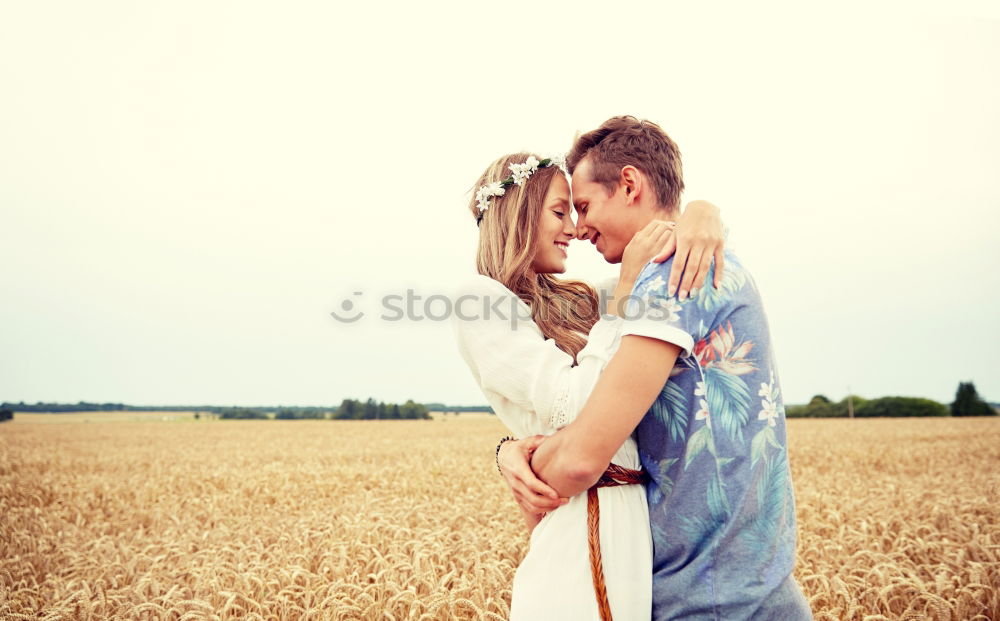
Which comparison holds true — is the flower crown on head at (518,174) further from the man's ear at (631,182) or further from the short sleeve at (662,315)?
the short sleeve at (662,315)

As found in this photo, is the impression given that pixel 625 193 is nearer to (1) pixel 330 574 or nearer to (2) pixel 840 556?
(1) pixel 330 574

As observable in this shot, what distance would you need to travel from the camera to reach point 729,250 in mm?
1869

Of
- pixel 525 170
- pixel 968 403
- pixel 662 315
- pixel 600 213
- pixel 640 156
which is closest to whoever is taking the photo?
pixel 662 315

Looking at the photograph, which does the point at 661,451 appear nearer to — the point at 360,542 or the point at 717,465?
the point at 717,465

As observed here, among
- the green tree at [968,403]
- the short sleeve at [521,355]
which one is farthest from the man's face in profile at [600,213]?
the green tree at [968,403]

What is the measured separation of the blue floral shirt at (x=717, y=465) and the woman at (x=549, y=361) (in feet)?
0.33

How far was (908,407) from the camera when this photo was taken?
6034 centimetres

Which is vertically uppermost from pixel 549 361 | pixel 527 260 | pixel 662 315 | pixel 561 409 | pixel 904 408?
pixel 527 260

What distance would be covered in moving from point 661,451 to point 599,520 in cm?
25

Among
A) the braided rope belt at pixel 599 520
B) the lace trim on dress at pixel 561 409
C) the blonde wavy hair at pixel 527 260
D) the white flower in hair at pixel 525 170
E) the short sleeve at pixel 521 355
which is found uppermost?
the white flower in hair at pixel 525 170

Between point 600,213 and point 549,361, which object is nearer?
point 549,361

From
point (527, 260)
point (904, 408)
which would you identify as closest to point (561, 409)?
point (527, 260)

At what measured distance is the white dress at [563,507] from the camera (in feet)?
5.53

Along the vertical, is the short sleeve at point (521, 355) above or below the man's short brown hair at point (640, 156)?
below
